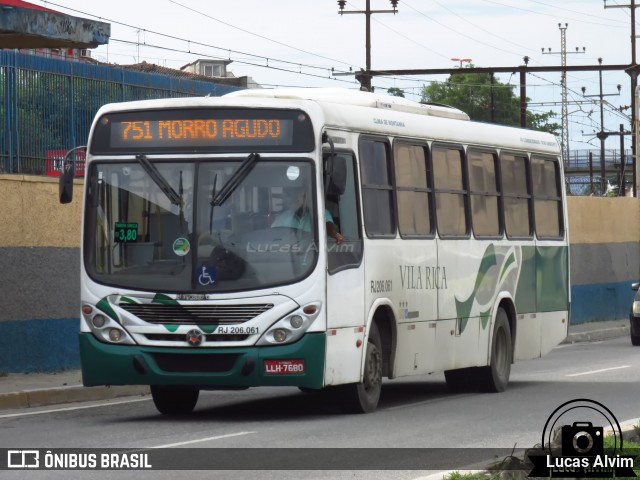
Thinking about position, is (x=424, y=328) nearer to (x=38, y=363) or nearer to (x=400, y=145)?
(x=400, y=145)

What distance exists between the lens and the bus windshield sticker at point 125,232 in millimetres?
14406

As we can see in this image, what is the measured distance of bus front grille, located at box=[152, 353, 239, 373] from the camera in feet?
45.8

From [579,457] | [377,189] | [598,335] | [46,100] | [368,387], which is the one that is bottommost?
→ [598,335]

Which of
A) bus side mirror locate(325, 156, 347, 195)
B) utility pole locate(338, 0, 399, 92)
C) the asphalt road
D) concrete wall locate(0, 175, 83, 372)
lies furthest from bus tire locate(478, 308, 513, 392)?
utility pole locate(338, 0, 399, 92)

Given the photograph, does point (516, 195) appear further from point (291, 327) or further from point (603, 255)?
point (603, 255)

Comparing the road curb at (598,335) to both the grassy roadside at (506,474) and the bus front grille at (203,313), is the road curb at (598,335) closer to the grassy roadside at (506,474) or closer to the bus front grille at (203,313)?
the bus front grille at (203,313)

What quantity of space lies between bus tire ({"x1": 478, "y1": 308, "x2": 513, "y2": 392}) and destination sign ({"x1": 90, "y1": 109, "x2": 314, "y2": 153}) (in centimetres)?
515

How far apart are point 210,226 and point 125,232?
2.89 feet

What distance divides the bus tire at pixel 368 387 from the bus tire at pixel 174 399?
5.14 feet

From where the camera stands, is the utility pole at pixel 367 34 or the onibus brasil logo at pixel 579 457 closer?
the onibus brasil logo at pixel 579 457

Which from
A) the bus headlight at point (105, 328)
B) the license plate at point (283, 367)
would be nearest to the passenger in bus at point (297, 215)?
the license plate at point (283, 367)

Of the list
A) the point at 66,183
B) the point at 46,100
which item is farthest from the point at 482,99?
the point at 66,183

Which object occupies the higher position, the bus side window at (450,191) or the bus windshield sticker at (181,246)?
the bus side window at (450,191)

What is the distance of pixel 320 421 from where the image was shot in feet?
46.7
